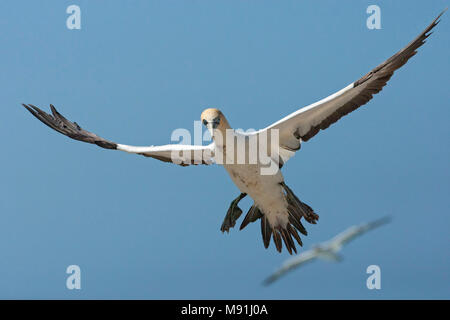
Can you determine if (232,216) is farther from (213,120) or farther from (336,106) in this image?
(336,106)

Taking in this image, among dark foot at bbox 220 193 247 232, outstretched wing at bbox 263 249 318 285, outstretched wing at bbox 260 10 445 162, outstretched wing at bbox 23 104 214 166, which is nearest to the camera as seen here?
outstretched wing at bbox 263 249 318 285

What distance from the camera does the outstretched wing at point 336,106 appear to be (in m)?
10.1

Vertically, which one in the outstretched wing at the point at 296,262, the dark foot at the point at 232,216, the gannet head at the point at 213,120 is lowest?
the outstretched wing at the point at 296,262

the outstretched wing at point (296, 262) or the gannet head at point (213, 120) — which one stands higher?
the gannet head at point (213, 120)

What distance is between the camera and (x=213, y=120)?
10.2 m

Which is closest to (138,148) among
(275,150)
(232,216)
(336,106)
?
(232,216)

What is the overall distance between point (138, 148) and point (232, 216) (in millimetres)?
1932

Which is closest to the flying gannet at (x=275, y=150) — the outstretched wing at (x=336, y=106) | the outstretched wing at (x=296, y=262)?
the outstretched wing at (x=336, y=106)

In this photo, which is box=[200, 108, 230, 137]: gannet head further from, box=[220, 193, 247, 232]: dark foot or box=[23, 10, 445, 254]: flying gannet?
box=[220, 193, 247, 232]: dark foot

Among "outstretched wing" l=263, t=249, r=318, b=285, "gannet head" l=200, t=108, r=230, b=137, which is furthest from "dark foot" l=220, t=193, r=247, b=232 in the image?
"outstretched wing" l=263, t=249, r=318, b=285

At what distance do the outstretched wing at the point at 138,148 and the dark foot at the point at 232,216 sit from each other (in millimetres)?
834

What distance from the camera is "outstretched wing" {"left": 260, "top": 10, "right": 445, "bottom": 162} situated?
10.1 m

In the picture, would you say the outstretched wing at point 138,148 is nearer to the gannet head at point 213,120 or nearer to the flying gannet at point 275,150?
the flying gannet at point 275,150

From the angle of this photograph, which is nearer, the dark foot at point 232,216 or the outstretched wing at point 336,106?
the outstretched wing at point 336,106
